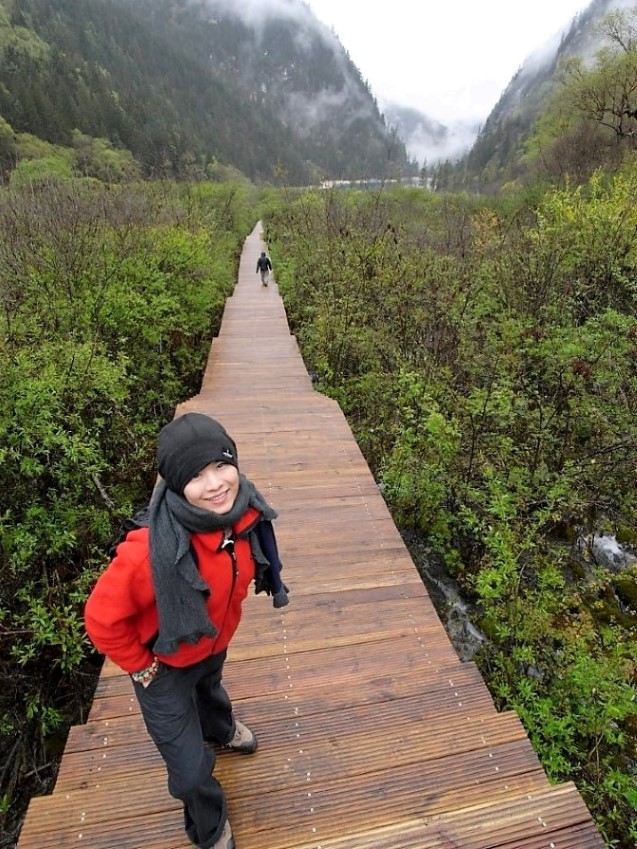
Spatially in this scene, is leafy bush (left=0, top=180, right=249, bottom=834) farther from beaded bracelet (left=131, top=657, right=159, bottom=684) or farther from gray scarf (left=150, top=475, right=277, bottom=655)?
gray scarf (left=150, top=475, right=277, bottom=655)

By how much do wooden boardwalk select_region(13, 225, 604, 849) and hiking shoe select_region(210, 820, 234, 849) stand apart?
0.08 meters

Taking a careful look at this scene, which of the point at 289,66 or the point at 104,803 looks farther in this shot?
the point at 289,66

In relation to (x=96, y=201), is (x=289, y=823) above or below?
below

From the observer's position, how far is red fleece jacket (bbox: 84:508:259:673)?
4.44ft

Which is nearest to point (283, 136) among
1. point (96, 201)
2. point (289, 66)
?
point (289, 66)

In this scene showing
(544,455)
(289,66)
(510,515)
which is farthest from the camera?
(289,66)

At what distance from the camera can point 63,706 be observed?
3352mm

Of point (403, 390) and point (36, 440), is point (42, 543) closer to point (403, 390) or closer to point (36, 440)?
point (36, 440)

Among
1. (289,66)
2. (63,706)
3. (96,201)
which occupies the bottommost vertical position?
(63,706)

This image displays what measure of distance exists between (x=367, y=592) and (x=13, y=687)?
240cm

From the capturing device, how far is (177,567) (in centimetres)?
138

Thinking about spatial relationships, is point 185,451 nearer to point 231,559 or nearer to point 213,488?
point 213,488

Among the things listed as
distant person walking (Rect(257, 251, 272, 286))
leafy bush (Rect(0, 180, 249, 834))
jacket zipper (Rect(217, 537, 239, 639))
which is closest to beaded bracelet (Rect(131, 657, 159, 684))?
jacket zipper (Rect(217, 537, 239, 639))

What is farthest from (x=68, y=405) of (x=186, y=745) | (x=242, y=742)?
(x=186, y=745)
